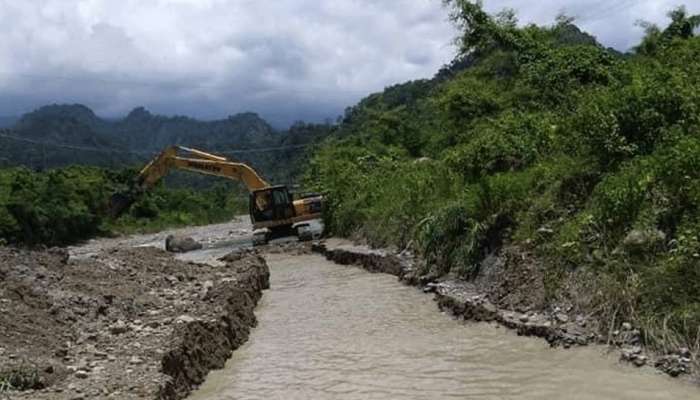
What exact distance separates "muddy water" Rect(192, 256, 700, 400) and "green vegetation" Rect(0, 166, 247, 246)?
85.8ft

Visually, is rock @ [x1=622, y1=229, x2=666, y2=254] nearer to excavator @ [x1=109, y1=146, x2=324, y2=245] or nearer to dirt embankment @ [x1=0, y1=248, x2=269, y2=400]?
dirt embankment @ [x1=0, y1=248, x2=269, y2=400]

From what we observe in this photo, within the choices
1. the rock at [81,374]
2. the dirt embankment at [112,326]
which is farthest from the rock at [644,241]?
the rock at [81,374]

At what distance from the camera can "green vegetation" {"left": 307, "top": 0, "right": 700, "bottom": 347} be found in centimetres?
979

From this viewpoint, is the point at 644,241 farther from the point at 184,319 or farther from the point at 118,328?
the point at 118,328

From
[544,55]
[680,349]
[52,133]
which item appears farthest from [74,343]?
[52,133]

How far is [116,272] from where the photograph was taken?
56.4ft

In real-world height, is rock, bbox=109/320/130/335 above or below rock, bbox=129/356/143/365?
below

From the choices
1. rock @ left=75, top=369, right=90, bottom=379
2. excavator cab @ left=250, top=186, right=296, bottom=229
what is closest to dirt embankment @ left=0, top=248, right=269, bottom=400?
rock @ left=75, top=369, right=90, bottom=379

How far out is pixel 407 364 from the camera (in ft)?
32.7

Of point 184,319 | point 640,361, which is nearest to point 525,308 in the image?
point 640,361

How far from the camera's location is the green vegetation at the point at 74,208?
36.7 metres

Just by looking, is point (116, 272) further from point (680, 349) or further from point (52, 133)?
point (52, 133)

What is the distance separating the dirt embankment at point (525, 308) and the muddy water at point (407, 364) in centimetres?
23

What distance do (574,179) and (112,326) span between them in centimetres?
818
